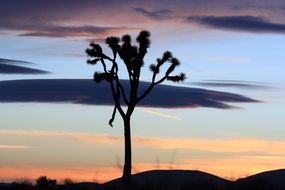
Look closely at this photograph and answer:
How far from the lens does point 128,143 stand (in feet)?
112

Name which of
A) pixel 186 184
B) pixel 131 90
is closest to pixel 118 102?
pixel 131 90

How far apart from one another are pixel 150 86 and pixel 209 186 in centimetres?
474

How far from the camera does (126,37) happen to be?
3319cm

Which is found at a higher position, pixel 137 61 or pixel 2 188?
pixel 137 61

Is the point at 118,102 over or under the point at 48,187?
over

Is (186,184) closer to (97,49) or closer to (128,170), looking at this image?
(128,170)

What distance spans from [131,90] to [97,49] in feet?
6.99

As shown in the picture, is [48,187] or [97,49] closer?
[48,187]

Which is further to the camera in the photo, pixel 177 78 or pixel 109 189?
pixel 177 78

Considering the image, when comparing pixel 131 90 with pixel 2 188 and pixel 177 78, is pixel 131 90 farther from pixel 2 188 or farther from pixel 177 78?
pixel 2 188

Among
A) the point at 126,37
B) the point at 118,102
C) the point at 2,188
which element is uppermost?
the point at 126,37

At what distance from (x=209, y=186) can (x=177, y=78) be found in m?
4.75

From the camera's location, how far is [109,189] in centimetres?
2920

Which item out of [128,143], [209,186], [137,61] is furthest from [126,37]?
[209,186]
